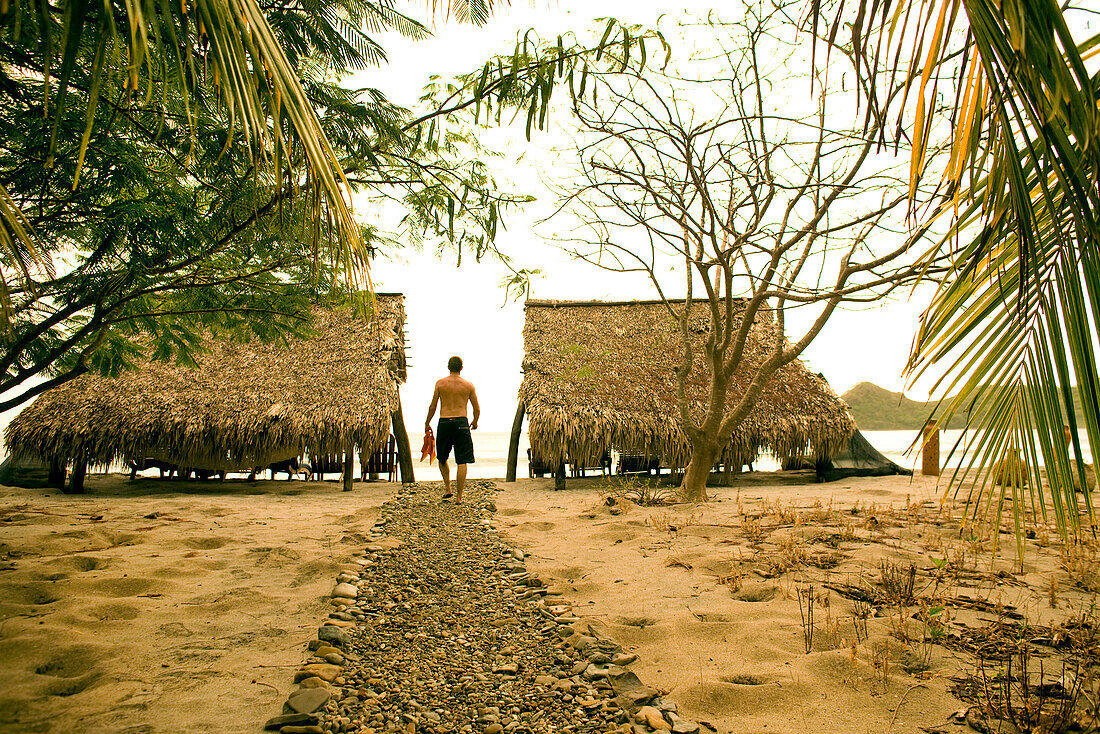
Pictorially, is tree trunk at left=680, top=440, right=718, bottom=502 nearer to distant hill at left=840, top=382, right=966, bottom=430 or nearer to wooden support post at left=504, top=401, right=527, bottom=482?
wooden support post at left=504, top=401, right=527, bottom=482

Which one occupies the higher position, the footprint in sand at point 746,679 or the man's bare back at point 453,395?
the man's bare back at point 453,395

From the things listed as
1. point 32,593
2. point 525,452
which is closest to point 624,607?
point 32,593

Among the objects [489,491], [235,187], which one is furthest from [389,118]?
[489,491]

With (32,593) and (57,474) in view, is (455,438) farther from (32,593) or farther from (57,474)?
(57,474)

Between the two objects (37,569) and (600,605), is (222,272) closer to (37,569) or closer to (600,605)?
(37,569)

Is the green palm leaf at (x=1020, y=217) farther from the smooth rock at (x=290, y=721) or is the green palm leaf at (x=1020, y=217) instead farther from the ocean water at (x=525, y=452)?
the ocean water at (x=525, y=452)

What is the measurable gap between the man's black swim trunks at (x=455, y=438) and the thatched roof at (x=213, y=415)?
228 centimetres

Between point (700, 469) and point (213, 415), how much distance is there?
260 inches

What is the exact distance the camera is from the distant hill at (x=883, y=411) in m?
22.7

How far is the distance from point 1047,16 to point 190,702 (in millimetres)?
2756

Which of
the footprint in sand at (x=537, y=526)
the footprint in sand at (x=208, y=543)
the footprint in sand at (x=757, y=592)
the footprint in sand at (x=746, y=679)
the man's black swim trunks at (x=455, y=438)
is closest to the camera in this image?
the footprint in sand at (x=746, y=679)

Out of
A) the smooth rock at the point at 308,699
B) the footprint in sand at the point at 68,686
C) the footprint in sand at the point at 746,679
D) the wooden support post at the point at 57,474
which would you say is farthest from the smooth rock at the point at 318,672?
the wooden support post at the point at 57,474

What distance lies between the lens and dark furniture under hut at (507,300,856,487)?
8445mm

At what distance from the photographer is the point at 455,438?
630 centimetres
